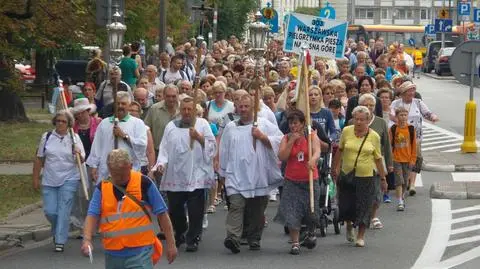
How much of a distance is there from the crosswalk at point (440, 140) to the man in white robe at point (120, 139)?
12.6 metres

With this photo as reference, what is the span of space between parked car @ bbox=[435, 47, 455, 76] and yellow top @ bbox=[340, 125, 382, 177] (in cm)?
5030

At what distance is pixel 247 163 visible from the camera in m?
14.3

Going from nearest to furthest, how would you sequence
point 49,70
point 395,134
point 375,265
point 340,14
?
point 375,265 → point 395,134 → point 49,70 → point 340,14

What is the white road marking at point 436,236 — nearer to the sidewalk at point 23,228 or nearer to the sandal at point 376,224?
the sandal at point 376,224

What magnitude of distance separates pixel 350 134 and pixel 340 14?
10920 centimetres

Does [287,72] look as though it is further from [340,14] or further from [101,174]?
[340,14]

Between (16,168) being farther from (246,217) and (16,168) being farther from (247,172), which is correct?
(247,172)

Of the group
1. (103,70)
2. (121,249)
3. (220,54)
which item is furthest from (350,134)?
(220,54)

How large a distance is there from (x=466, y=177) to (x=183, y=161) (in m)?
8.34

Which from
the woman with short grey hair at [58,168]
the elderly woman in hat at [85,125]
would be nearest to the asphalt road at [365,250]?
the woman with short grey hair at [58,168]

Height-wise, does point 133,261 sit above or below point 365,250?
above

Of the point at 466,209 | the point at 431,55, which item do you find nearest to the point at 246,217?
the point at 466,209

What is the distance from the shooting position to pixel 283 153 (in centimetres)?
1404

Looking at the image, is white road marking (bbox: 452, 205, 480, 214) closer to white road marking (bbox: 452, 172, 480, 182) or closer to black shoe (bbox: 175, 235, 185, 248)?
white road marking (bbox: 452, 172, 480, 182)
